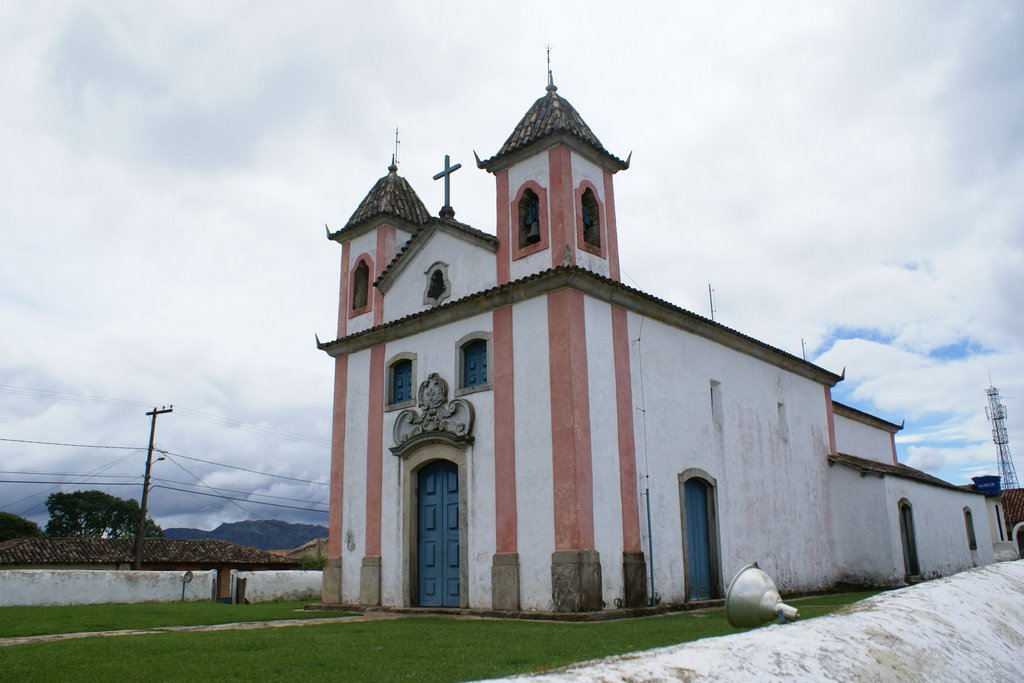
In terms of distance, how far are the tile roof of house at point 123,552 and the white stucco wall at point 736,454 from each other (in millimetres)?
A: 30858

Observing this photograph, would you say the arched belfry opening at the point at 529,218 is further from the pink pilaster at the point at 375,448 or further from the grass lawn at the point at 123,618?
the grass lawn at the point at 123,618

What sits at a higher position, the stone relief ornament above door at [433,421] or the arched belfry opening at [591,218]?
the arched belfry opening at [591,218]

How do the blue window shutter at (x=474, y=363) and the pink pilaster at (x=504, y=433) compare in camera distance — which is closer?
the pink pilaster at (x=504, y=433)

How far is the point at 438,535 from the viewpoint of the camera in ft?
45.0

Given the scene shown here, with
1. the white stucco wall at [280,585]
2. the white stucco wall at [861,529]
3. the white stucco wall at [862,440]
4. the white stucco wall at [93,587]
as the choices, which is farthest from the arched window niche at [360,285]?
the white stucco wall at [862,440]

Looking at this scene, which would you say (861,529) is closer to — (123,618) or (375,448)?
(375,448)

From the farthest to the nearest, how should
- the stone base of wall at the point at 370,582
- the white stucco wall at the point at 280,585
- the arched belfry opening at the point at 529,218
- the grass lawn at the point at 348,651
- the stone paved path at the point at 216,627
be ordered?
the white stucco wall at the point at 280,585 < the stone base of wall at the point at 370,582 < the arched belfry opening at the point at 529,218 < the stone paved path at the point at 216,627 < the grass lawn at the point at 348,651

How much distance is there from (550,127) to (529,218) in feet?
5.33

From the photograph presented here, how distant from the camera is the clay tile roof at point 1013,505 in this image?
121 ft

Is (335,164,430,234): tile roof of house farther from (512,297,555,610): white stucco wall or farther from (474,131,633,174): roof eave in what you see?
(512,297,555,610): white stucco wall

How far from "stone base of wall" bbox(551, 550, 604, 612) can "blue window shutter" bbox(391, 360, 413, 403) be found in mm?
4985

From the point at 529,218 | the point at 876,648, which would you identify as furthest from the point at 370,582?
the point at 876,648

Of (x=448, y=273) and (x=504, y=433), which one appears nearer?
(x=504, y=433)

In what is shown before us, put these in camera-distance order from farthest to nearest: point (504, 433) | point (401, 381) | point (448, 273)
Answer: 1. point (401, 381)
2. point (448, 273)
3. point (504, 433)
